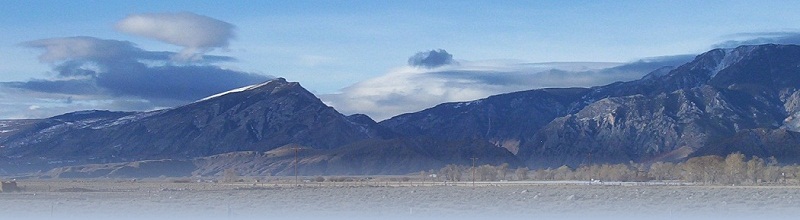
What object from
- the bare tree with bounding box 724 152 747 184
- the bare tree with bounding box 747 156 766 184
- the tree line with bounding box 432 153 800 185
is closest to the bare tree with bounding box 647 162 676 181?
the tree line with bounding box 432 153 800 185

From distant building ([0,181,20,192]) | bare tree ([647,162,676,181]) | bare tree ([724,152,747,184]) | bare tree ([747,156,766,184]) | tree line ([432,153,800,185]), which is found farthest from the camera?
bare tree ([647,162,676,181])

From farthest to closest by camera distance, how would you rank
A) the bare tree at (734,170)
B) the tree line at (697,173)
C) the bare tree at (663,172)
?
the bare tree at (663,172)
the tree line at (697,173)
the bare tree at (734,170)

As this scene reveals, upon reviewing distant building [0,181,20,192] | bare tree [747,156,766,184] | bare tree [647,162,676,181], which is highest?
distant building [0,181,20,192]

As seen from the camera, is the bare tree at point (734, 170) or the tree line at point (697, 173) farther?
the tree line at point (697, 173)

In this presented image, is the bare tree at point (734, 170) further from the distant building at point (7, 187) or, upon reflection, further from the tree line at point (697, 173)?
the distant building at point (7, 187)

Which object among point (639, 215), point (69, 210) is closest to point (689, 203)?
point (639, 215)

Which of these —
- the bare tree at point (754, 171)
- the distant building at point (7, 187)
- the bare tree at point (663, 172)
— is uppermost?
the distant building at point (7, 187)

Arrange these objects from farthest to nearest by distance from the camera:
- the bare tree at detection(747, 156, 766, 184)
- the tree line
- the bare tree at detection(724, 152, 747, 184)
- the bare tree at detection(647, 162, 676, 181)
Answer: the bare tree at detection(647, 162, 676, 181), the bare tree at detection(747, 156, 766, 184), the tree line, the bare tree at detection(724, 152, 747, 184)

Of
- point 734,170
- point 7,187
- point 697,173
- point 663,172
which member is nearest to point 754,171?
point 734,170

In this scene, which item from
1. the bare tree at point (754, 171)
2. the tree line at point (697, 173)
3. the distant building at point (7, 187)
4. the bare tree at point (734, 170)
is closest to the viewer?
the distant building at point (7, 187)

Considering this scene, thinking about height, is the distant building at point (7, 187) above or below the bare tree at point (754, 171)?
above

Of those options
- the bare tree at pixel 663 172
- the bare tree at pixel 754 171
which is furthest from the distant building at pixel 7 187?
the bare tree at pixel 663 172

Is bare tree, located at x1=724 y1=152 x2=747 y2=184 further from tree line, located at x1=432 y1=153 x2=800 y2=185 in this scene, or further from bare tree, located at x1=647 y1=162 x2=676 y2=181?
bare tree, located at x1=647 y1=162 x2=676 y2=181

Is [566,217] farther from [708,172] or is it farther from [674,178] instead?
[674,178]
